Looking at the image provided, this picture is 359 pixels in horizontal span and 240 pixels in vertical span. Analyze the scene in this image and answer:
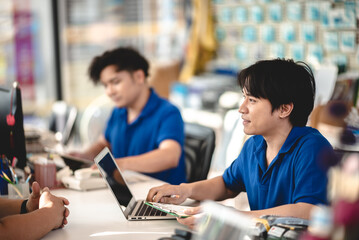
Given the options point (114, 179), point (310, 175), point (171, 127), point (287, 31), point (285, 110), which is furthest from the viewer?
point (287, 31)

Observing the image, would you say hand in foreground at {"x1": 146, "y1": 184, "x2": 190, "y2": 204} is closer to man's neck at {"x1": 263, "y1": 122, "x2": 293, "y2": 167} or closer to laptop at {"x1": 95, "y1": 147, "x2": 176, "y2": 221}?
laptop at {"x1": 95, "y1": 147, "x2": 176, "y2": 221}

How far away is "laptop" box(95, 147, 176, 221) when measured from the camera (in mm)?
1680

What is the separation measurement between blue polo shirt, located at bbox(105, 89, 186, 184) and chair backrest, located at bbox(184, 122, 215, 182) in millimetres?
50

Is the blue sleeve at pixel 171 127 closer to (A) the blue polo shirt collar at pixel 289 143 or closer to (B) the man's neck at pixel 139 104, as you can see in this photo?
(B) the man's neck at pixel 139 104

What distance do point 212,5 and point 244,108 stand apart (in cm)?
329

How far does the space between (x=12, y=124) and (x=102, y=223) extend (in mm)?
667

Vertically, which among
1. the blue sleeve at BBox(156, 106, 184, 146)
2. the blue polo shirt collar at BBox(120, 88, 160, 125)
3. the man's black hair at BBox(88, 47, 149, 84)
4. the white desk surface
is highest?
the man's black hair at BBox(88, 47, 149, 84)

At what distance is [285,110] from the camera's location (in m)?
1.67

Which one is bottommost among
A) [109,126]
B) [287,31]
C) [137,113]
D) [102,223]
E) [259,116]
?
[102,223]

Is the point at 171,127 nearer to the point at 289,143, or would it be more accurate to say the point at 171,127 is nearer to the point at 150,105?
the point at 150,105

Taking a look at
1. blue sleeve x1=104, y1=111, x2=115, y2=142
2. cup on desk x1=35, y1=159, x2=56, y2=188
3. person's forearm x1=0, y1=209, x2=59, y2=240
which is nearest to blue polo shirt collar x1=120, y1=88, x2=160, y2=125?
blue sleeve x1=104, y1=111, x2=115, y2=142

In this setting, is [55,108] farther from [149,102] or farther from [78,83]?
[78,83]

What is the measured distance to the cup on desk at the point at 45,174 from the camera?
213 centimetres

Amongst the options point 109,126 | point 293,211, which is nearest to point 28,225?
point 293,211
